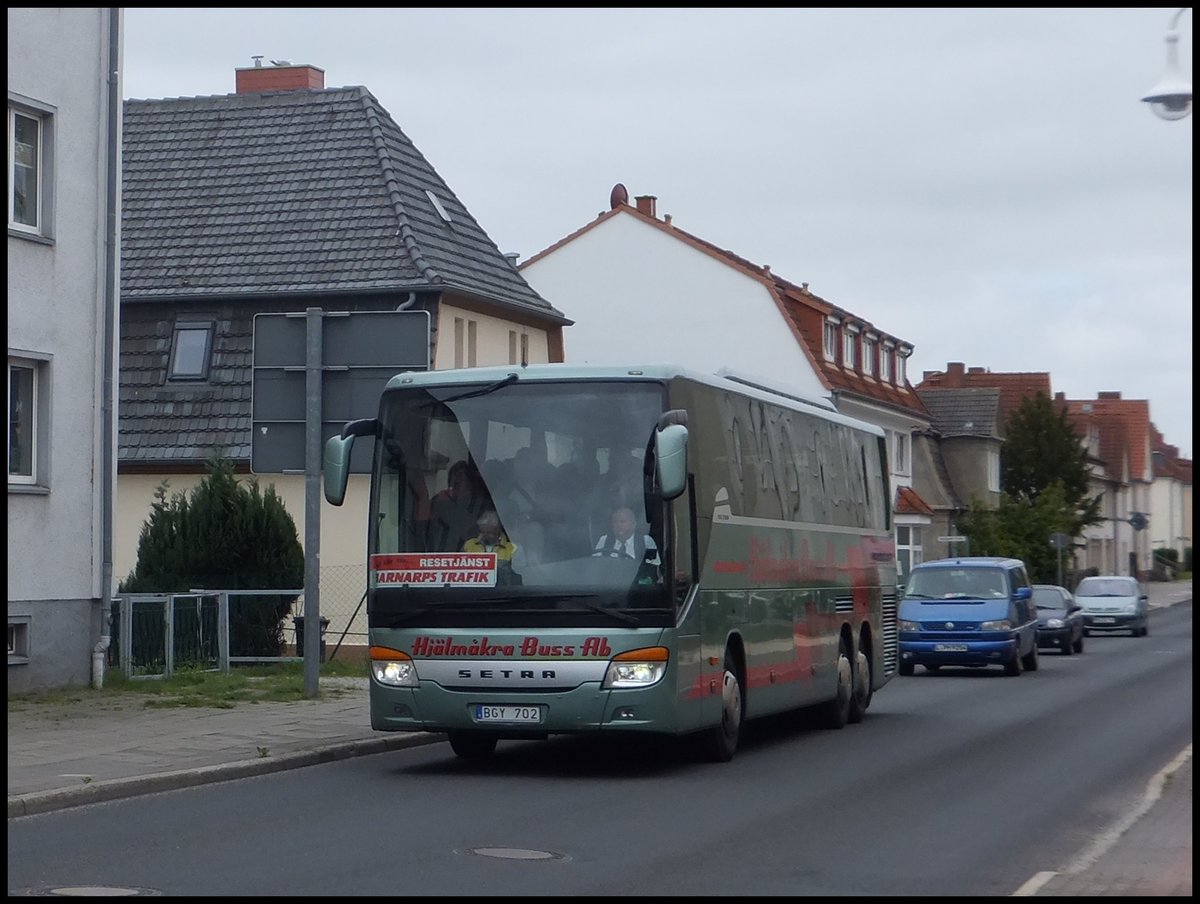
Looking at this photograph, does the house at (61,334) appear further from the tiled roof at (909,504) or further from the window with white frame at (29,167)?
the tiled roof at (909,504)

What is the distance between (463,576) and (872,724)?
25.4 ft

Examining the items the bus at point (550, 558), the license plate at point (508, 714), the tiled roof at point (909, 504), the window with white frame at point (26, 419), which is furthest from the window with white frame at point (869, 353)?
the license plate at point (508, 714)

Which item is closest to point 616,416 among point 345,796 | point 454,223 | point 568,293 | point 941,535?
point 345,796

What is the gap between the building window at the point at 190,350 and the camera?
119ft

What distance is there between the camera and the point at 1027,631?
1325 inches

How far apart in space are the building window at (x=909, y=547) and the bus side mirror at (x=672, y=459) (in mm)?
54493

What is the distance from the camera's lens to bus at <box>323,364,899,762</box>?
1491 centimetres

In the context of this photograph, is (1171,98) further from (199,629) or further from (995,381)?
(995,381)

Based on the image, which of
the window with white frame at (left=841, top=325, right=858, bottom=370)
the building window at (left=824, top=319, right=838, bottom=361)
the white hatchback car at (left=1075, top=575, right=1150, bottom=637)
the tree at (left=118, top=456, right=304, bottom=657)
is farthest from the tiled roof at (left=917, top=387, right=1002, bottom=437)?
the tree at (left=118, top=456, right=304, bottom=657)

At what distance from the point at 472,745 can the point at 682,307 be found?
149 ft

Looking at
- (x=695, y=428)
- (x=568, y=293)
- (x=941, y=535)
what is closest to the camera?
Result: (x=695, y=428)

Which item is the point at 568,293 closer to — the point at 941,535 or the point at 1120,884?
the point at 941,535

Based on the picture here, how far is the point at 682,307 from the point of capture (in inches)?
2424

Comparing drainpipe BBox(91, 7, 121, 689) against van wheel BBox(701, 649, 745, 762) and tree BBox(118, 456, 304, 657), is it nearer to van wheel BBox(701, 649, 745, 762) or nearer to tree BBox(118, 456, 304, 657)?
A: tree BBox(118, 456, 304, 657)
